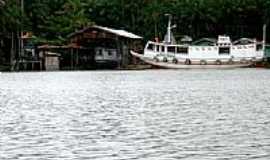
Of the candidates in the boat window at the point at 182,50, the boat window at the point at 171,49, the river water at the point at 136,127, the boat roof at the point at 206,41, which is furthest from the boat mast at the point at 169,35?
the river water at the point at 136,127

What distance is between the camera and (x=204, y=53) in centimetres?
9631

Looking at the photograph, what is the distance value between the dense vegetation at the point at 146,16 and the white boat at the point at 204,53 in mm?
2511

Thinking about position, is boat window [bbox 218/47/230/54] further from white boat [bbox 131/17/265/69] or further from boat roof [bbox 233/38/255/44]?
boat roof [bbox 233/38/255/44]

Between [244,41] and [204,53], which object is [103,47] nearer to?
[204,53]

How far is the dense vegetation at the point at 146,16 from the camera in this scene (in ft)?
311

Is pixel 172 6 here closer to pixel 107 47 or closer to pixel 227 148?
pixel 107 47

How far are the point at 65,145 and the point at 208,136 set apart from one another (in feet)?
12.8

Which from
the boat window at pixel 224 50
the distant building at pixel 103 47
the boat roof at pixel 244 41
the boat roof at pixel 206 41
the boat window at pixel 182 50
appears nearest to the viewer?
the distant building at pixel 103 47

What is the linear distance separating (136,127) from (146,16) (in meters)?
74.3

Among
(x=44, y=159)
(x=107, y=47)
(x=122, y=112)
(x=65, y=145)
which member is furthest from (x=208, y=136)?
(x=107, y=47)

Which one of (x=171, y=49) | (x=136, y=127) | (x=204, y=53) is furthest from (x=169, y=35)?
(x=136, y=127)

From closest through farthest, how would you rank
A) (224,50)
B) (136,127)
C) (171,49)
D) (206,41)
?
(136,127), (224,50), (171,49), (206,41)

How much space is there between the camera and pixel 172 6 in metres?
99.2

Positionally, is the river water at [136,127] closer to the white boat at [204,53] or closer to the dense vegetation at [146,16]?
the dense vegetation at [146,16]
